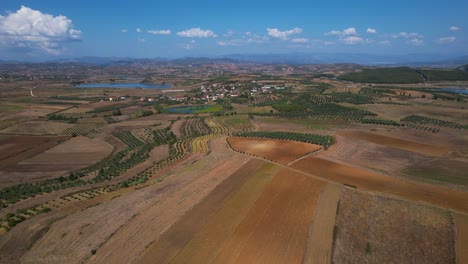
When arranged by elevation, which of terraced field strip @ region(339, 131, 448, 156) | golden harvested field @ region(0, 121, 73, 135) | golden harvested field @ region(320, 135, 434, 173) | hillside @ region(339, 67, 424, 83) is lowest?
golden harvested field @ region(0, 121, 73, 135)

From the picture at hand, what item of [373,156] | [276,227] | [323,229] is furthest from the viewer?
[373,156]

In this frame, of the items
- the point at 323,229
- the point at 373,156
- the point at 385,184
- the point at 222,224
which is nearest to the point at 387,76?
the point at 373,156

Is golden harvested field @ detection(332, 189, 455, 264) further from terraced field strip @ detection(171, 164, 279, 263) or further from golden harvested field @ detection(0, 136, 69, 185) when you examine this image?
golden harvested field @ detection(0, 136, 69, 185)

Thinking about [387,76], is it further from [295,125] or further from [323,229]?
[323,229]

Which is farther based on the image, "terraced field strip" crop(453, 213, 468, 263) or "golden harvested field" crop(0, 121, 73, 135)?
"golden harvested field" crop(0, 121, 73, 135)

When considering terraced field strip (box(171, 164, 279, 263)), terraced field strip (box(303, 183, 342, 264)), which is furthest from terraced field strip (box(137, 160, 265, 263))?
→ terraced field strip (box(303, 183, 342, 264))

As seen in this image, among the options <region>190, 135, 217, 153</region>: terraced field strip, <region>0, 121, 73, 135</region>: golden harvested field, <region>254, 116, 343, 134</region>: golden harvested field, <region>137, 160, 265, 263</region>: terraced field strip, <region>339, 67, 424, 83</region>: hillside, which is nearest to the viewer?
<region>137, 160, 265, 263</region>: terraced field strip

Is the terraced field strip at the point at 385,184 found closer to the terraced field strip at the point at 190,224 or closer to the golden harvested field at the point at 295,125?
the terraced field strip at the point at 190,224
